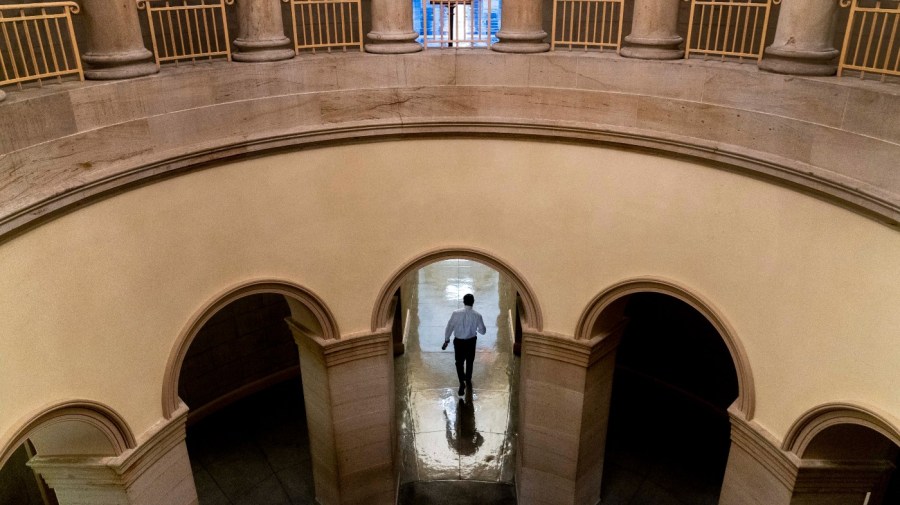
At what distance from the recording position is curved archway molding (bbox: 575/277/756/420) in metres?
7.57

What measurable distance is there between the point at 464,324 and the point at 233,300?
470 cm

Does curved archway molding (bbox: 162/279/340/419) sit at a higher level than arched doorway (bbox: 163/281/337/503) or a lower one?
higher

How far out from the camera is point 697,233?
7.72 m

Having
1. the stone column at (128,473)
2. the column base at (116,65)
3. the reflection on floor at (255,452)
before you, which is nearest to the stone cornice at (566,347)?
the reflection on floor at (255,452)

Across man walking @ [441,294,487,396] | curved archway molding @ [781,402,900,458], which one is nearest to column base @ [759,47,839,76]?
curved archway molding @ [781,402,900,458]

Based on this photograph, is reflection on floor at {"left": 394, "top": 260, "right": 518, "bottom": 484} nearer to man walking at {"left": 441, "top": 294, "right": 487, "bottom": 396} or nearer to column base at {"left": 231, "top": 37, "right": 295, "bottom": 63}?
man walking at {"left": 441, "top": 294, "right": 487, "bottom": 396}

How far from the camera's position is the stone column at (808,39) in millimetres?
7023

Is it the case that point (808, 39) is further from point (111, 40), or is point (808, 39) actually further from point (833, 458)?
point (111, 40)

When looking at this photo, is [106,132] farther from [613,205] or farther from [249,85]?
[613,205]

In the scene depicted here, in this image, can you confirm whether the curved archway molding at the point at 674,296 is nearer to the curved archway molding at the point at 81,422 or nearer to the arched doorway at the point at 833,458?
the arched doorway at the point at 833,458

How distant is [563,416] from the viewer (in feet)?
31.2

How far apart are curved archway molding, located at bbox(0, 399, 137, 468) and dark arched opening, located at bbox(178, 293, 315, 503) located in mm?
3588

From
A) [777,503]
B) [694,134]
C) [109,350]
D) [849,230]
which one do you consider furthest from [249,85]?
[777,503]

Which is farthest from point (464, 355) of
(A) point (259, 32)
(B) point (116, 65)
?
(B) point (116, 65)
